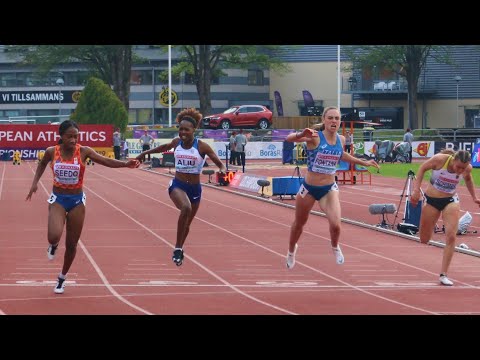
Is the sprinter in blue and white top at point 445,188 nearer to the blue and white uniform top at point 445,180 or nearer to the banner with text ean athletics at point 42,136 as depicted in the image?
the blue and white uniform top at point 445,180

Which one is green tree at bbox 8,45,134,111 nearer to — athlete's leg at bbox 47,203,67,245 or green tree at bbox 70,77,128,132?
green tree at bbox 70,77,128,132

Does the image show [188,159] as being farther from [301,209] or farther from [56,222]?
[56,222]

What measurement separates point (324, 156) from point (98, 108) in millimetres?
54409

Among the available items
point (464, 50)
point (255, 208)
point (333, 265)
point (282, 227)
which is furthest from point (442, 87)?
point (333, 265)

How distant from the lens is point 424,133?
6488 cm

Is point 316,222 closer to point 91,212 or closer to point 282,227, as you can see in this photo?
point 282,227

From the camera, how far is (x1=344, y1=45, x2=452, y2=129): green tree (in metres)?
74.9

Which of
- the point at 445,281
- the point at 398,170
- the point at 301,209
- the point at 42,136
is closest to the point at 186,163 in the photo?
the point at 301,209

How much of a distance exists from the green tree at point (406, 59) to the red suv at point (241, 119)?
394 inches

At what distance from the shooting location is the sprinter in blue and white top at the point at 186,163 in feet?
46.1

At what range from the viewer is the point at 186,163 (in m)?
14.3

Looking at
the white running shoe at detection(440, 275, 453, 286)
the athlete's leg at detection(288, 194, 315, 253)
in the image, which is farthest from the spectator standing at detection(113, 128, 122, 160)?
the athlete's leg at detection(288, 194, 315, 253)

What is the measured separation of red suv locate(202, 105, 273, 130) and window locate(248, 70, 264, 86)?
854 inches
